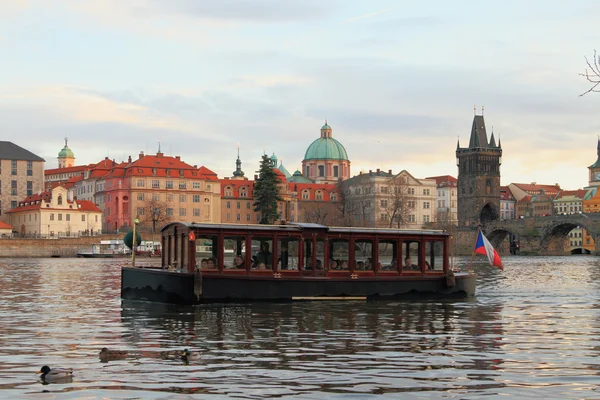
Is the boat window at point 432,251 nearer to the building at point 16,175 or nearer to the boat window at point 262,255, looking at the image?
the boat window at point 262,255

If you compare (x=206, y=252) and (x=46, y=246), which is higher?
(x=46, y=246)

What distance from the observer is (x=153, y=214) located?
5448 inches

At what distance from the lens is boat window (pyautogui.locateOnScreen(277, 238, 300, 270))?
31.6 metres

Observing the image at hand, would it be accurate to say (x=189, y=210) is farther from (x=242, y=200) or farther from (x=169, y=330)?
(x=169, y=330)

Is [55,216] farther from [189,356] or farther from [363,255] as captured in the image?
[189,356]

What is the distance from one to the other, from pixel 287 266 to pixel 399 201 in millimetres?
113529

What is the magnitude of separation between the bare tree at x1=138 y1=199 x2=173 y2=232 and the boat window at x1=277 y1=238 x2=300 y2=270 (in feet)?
355

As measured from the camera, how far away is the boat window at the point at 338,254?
106 feet

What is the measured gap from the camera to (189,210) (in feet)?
516

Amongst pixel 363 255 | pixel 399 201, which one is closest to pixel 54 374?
pixel 363 255

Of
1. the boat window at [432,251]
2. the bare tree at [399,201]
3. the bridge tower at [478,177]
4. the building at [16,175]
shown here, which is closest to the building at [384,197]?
the bare tree at [399,201]

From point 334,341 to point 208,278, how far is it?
897 centimetres

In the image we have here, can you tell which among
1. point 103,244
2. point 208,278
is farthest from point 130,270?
point 103,244

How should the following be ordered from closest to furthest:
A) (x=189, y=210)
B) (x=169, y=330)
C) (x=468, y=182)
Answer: (x=169, y=330)
(x=189, y=210)
(x=468, y=182)
